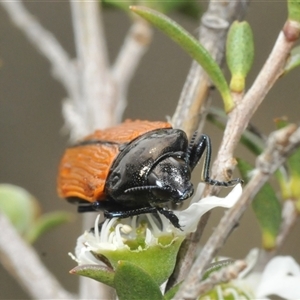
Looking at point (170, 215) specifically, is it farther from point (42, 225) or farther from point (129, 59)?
point (129, 59)

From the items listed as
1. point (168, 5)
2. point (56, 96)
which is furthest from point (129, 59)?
point (56, 96)

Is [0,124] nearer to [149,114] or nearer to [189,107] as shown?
[149,114]

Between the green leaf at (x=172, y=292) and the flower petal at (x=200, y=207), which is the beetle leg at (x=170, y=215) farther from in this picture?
the green leaf at (x=172, y=292)

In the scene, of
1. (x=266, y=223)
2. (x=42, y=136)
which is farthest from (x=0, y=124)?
(x=266, y=223)

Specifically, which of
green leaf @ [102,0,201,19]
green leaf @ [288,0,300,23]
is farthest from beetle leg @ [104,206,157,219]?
green leaf @ [102,0,201,19]

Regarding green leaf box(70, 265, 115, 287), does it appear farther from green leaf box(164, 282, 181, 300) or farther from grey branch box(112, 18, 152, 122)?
grey branch box(112, 18, 152, 122)
